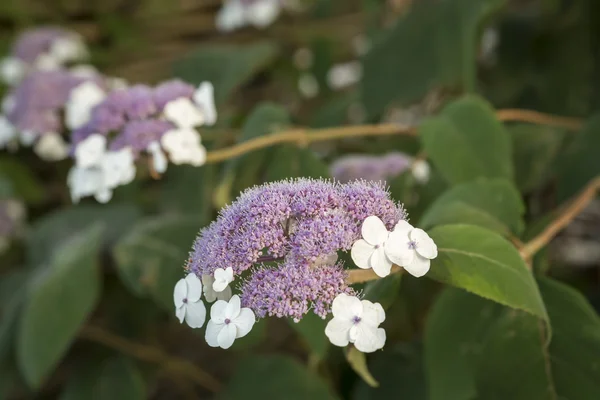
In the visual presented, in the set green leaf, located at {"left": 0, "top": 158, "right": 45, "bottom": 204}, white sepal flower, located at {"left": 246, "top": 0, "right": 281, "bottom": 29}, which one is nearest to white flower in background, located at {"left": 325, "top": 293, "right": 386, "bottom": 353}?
white sepal flower, located at {"left": 246, "top": 0, "right": 281, "bottom": 29}

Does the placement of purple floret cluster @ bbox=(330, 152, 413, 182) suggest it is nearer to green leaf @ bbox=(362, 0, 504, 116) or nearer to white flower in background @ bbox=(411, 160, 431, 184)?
white flower in background @ bbox=(411, 160, 431, 184)

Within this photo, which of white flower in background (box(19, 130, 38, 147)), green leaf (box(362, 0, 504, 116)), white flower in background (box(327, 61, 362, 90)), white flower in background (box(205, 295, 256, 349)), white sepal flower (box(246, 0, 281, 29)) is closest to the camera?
white flower in background (box(205, 295, 256, 349))

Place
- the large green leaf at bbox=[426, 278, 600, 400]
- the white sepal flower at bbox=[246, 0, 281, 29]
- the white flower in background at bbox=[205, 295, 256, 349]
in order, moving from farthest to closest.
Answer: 1. the white sepal flower at bbox=[246, 0, 281, 29]
2. the large green leaf at bbox=[426, 278, 600, 400]
3. the white flower in background at bbox=[205, 295, 256, 349]

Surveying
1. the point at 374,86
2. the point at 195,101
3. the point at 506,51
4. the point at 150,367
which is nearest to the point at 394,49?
the point at 374,86

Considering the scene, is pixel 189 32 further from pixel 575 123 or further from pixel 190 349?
pixel 575 123

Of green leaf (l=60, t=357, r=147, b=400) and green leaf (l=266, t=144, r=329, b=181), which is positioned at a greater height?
green leaf (l=266, t=144, r=329, b=181)

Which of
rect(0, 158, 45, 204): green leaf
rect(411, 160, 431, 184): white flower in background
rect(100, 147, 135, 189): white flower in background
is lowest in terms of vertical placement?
rect(0, 158, 45, 204): green leaf

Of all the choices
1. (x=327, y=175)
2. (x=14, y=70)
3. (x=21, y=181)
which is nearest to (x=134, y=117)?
(x=327, y=175)
